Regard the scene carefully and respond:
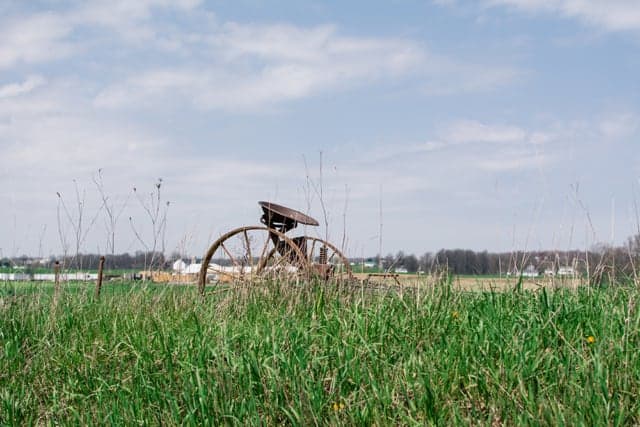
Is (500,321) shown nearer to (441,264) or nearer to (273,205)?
(441,264)

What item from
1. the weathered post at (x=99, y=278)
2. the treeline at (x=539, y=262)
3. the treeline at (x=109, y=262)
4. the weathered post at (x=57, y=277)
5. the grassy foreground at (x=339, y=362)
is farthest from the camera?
the treeline at (x=109, y=262)

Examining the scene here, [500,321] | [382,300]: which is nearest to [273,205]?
[382,300]

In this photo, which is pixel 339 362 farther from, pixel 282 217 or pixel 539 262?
pixel 282 217

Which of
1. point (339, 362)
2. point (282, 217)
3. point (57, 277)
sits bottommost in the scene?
point (339, 362)

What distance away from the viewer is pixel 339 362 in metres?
4.45

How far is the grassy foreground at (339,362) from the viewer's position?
3.86 meters

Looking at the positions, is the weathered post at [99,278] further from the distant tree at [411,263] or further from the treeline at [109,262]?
the distant tree at [411,263]

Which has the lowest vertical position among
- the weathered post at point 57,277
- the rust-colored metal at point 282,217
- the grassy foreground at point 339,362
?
the grassy foreground at point 339,362

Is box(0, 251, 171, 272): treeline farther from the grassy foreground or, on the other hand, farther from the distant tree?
the distant tree

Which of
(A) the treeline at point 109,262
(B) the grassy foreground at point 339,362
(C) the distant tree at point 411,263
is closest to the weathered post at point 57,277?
(A) the treeline at point 109,262

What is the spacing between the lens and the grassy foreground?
386 cm

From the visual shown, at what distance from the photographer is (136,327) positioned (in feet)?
19.7

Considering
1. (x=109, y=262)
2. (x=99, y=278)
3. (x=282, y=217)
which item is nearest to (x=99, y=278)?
(x=99, y=278)

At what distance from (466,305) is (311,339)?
1.27 m
